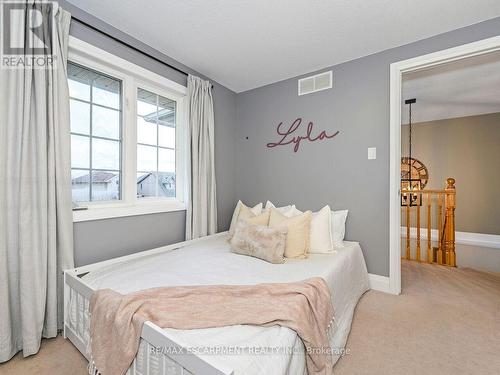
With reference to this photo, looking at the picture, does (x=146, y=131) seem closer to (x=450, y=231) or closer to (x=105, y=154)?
(x=105, y=154)

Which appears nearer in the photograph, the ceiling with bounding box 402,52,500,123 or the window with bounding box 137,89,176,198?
the window with bounding box 137,89,176,198

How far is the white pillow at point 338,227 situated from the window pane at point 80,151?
7.84 feet

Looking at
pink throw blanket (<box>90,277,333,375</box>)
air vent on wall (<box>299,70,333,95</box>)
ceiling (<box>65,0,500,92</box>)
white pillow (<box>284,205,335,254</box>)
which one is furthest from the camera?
air vent on wall (<box>299,70,333,95</box>)

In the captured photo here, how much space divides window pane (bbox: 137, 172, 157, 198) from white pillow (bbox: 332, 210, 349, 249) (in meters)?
1.95

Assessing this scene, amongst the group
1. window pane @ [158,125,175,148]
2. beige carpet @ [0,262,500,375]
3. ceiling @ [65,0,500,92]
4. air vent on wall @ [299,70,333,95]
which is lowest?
beige carpet @ [0,262,500,375]

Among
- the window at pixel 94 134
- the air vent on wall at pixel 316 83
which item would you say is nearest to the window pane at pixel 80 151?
the window at pixel 94 134

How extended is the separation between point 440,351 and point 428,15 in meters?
2.48

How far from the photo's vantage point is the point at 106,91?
2.17 m

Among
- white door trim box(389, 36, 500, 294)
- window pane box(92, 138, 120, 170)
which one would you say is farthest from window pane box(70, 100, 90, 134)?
white door trim box(389, 36, 500, 294)

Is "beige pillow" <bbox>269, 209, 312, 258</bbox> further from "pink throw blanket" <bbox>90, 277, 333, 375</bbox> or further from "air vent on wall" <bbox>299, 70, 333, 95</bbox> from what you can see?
"air vent on wall" <bbox>299, 70, 333, 95</bbox>

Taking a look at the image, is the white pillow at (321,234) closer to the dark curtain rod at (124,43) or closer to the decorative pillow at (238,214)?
the decorative pillow at (238,214)

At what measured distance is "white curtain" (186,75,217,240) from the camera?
270 centimetres

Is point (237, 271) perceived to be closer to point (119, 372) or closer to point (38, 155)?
point (119, 372)

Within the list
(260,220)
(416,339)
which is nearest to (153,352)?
(260,220)
